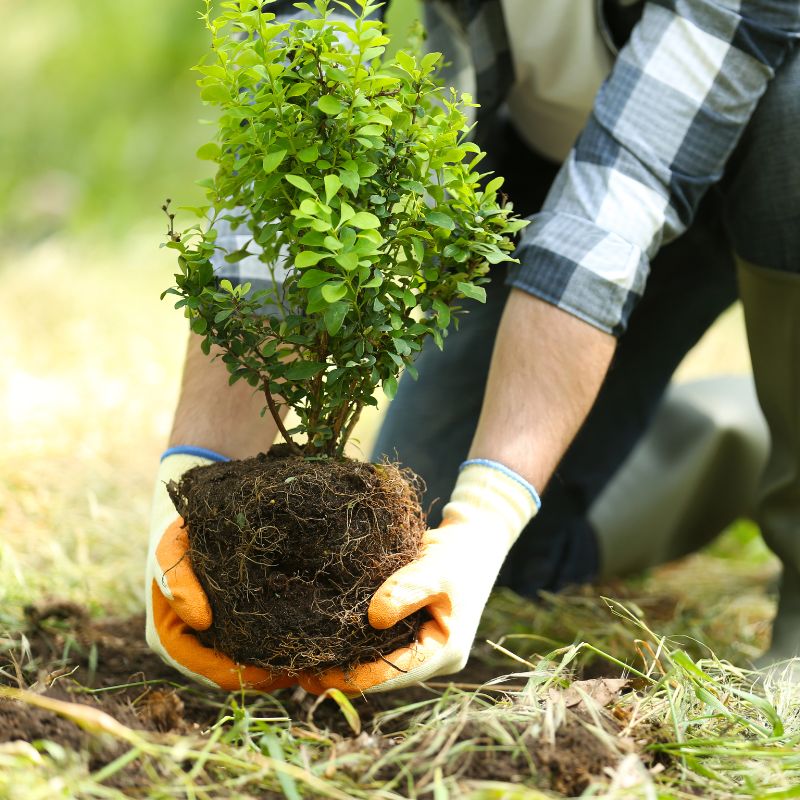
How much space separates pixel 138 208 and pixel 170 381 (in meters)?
1.97

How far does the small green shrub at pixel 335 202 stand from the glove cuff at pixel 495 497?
221 mm

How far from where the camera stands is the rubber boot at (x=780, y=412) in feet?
5.85

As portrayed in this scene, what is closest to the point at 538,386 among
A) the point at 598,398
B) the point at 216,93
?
the point at 216,93

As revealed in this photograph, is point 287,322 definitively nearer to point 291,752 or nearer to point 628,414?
point 291,752

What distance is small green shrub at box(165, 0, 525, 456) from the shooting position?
3.79 feet

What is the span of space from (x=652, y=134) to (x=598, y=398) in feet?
2.94

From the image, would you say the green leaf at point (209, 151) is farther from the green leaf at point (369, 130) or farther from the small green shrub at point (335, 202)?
the green leaf at point (369, 130)

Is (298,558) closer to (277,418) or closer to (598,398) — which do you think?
(277,418)

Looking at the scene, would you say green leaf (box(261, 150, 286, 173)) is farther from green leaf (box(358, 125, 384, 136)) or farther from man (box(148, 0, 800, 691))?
man (box(148, 0, 800, 691))

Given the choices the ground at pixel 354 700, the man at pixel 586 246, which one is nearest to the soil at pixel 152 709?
the ground at pixel 354 700

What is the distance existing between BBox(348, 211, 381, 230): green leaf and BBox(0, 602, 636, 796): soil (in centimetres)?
57

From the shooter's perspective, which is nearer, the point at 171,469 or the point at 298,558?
the point at 298,558

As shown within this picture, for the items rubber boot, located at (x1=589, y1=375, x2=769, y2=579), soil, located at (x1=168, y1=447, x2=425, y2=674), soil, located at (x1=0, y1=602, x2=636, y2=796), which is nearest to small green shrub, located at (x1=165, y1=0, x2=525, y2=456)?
soil, located at (x1=168, y1=447, x2=425, y2=674)

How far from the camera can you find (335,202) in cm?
119
